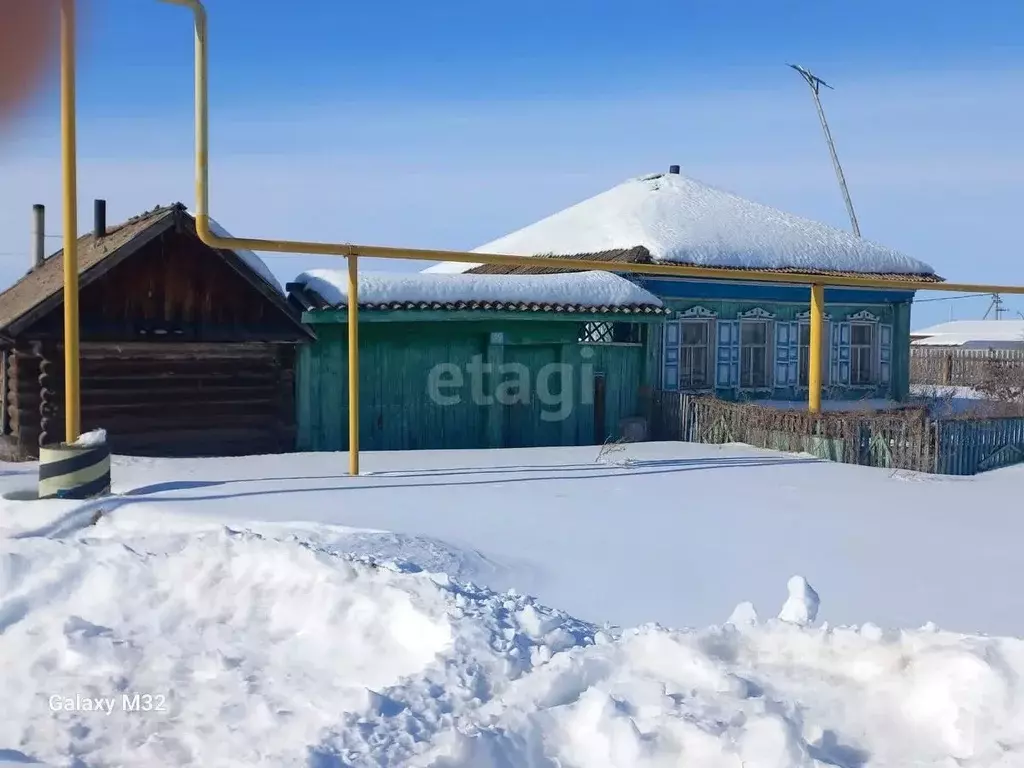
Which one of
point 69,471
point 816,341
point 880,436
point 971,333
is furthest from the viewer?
point 971,333

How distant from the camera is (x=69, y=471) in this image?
877cm

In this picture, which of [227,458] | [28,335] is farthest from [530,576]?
[28,335]

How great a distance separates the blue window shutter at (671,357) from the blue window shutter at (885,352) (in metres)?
4.71

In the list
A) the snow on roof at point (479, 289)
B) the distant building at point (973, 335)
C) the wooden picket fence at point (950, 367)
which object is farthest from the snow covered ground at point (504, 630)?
the distant building at point (973, 335)

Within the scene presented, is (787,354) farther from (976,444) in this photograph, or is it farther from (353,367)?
(353,367)

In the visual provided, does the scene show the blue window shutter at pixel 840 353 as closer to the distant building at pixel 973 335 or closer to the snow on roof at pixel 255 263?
the snow on roof at pixel 255 263

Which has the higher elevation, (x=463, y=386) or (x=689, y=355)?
(x=689, y=355)

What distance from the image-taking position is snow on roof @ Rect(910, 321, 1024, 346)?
166ft

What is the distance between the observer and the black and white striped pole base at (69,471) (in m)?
8.77

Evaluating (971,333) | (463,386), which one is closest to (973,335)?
(971,333)

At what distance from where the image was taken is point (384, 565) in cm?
611

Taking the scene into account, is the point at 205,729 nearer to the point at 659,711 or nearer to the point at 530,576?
the point at 659,711

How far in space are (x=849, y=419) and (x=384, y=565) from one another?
322 inches

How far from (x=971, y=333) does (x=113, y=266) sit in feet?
173
